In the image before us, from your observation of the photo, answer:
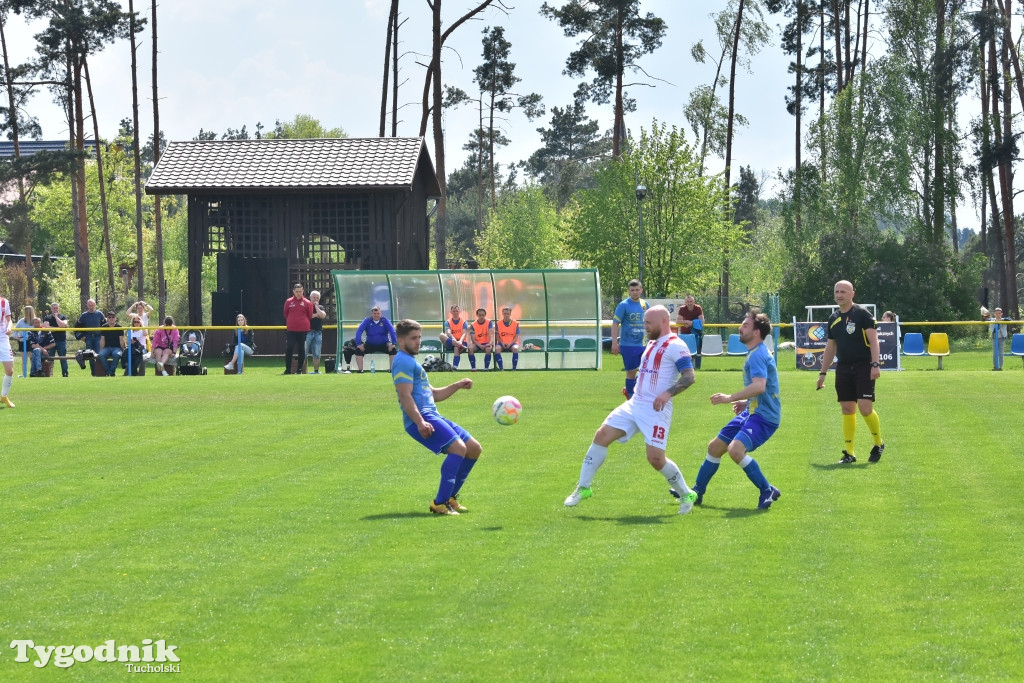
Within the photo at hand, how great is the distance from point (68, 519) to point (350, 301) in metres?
23.3

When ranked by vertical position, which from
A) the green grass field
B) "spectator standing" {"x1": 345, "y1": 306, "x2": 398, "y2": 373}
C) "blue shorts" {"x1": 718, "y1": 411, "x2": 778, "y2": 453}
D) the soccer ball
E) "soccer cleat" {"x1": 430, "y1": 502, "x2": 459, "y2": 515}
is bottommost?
the green grass field

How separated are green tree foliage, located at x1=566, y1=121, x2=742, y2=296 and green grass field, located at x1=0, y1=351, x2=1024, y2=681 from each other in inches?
1690

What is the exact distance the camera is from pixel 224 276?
42469 millimetres

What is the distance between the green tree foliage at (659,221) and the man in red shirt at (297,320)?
102 ft

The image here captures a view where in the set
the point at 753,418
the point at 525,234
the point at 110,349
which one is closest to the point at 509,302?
the point at 110,349

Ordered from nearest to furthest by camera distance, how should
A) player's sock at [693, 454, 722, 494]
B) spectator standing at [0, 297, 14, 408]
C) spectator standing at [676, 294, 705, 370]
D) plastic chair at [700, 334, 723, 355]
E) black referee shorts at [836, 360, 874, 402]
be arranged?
player's sock at [693, 454, 722, 494], black referee shorts at [836, 360, 874, 402], spectator standing at [0, 297, 14, 408], spectator standing at [676, 294, 705, 370], plastic chair at [700, 334, 723, 355]

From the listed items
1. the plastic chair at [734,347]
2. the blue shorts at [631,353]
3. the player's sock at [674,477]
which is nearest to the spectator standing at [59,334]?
the blue shorts at [631,353]

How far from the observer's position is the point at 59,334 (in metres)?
32.1

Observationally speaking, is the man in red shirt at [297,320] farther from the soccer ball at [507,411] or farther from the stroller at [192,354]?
the soccer ball at [507,411]

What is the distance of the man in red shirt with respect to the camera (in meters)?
28.5

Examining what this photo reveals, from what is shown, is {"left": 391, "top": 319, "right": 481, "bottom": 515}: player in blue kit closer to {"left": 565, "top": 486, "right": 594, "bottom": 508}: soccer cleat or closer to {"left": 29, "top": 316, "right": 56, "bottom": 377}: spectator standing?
{"left": 565, "top": 486, "right": 594, "bottom": 508}: soccer cleat

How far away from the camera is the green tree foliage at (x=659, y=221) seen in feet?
192

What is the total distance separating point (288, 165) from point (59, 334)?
13.1 m

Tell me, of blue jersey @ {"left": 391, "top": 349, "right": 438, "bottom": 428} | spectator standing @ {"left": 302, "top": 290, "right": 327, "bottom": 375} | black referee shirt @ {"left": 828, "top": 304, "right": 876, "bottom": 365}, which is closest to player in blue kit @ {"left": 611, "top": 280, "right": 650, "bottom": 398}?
black referee shirt @ {"left": 828, "top": 304, "right": 876, "bottom": 365}
